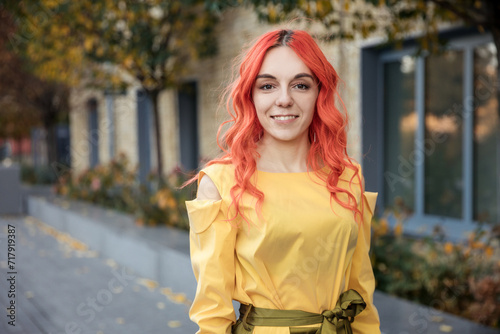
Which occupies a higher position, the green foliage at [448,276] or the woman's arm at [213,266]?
the woman's arm at [213,266]

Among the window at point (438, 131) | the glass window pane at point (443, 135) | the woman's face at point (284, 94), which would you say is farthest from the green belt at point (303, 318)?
the glass window pane at point (443, 135)

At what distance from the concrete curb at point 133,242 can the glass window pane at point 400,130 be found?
2.87m

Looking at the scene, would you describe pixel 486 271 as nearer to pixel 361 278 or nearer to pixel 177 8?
pixel 361 278

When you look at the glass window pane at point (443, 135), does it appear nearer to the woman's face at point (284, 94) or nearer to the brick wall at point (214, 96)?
the brick wall at point (214, 96)

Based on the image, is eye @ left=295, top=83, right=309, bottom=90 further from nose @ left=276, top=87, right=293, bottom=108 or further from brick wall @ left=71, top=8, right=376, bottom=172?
brick wall @ left=71, top=8, right=376, bottom=172

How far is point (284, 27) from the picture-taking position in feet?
6.64

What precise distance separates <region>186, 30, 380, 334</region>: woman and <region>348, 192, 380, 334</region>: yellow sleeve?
46 mm

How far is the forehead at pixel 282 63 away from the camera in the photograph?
1.85m

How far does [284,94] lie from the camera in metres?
1.84

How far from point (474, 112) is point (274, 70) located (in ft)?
16.4

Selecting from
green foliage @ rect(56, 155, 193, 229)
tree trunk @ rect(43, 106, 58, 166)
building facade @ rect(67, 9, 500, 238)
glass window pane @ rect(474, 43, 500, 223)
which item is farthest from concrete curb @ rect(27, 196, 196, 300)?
tree trunk @ rect(43, 106, 58, 166)

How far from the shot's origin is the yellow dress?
5.83ft

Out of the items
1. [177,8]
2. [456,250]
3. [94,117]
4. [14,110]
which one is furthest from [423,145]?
[14,110]

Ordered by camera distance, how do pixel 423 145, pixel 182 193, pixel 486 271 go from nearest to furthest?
1. pixel 486 271
2. pixel 423 145
3. pixel 182 193
